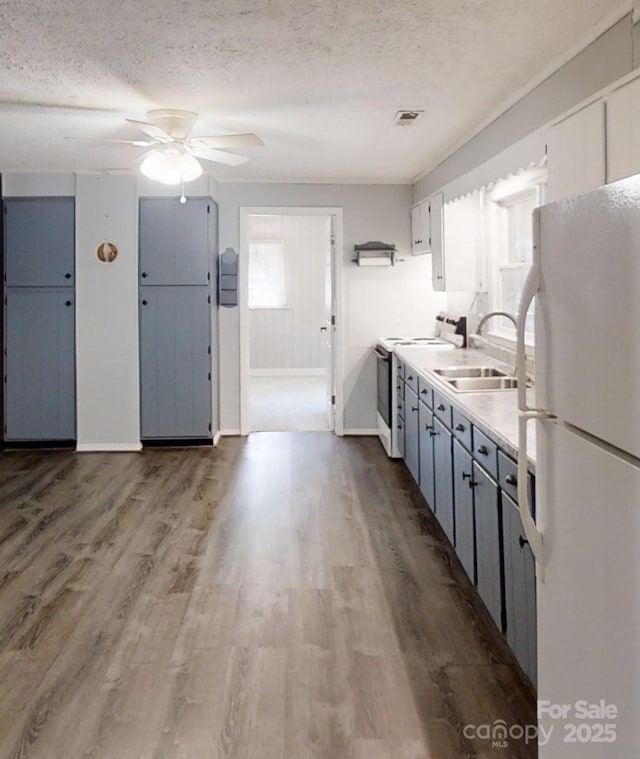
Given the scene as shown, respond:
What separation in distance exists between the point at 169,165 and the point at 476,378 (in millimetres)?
2096

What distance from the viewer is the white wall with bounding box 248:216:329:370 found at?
10.2 meters

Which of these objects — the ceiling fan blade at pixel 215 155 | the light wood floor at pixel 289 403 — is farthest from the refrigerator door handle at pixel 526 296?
the light wood floor at pixel 289 403

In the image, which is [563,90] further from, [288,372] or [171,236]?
[288,372]

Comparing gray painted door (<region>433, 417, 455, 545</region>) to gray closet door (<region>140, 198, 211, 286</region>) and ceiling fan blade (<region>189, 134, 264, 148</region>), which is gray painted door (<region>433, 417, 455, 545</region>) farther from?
gray closet door (<region>140, 198, 211, 286</region>)

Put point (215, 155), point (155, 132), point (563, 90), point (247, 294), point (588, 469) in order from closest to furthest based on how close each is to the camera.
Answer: point (588, 469) < point (563, 90) < point (155, 132) < point (215, 155) < point (247, 294)

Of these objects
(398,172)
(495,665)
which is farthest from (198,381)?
(495,665)

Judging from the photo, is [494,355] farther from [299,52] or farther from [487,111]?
[299,52]

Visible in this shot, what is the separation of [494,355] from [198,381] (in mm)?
2537

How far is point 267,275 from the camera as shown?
10.3m

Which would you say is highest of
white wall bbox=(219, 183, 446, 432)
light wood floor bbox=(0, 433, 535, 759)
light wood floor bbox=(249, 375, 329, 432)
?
white wall bbox=(219, 183, 446, 432)

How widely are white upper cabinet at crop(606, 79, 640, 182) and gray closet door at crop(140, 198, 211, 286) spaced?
12.9 ft

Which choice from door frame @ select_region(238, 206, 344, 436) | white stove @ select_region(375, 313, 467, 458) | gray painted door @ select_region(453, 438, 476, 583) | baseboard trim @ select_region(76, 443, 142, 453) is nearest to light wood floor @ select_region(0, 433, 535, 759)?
gray painted door @ select_region(453, 438, 476, 583)

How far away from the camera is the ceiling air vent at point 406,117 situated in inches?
152

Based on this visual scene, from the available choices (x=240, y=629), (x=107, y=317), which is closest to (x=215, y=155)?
(x=107, y=317)
